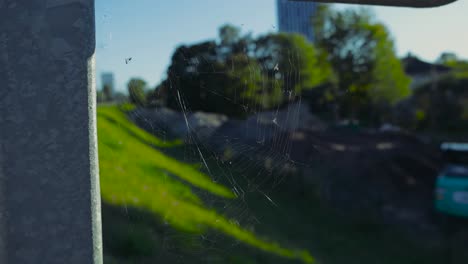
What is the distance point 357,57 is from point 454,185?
12.1 feet

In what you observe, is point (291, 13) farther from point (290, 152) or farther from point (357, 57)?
point (357, 57)

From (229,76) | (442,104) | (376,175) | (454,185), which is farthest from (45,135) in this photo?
(442,104)

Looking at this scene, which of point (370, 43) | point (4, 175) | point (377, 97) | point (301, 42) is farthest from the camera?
point (377, 97)

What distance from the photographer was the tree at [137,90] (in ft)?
5.96

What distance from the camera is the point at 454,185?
359 inches

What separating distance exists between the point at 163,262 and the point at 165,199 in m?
2.65

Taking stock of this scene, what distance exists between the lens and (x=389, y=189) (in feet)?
37.9

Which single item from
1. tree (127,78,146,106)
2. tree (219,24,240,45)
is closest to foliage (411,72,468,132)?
tree (219,24,240,45)

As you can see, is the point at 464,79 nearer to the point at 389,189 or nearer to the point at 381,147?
the point at 381,147

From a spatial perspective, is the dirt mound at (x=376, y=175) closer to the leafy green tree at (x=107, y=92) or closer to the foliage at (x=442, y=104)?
the foliage at (x=442, y=104)

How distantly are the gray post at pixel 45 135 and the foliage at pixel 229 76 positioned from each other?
73 cm

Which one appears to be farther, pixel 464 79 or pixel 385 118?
pixel 464 79

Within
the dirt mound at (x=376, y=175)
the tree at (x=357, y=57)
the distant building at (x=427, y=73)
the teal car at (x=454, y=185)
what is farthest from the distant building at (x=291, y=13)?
the distant building at (x=427, y=73)

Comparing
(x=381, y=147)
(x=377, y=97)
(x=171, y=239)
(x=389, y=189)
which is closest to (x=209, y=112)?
(x=171, y=239)
